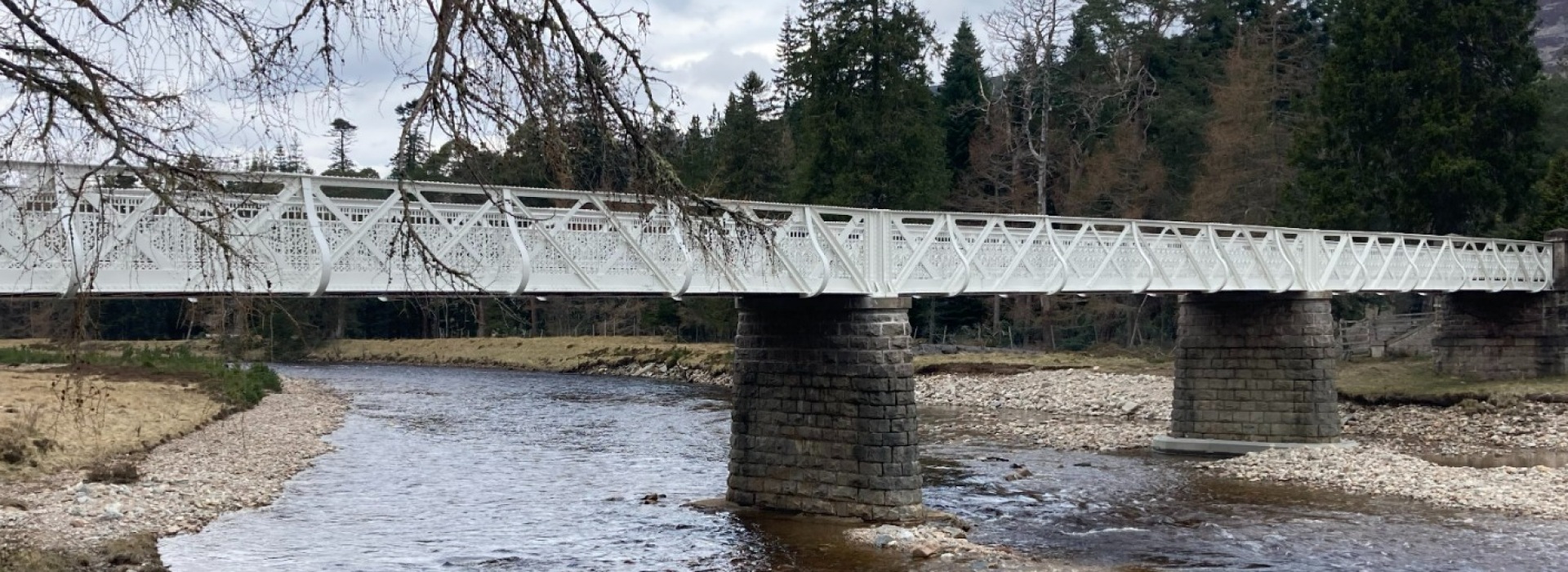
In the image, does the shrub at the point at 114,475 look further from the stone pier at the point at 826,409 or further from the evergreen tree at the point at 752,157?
the evergreen tree at the point at 752,157

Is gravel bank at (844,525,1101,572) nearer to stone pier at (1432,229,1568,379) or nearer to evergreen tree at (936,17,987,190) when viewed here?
stone pier at (1432,229,1568,379)

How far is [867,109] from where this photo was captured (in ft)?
173

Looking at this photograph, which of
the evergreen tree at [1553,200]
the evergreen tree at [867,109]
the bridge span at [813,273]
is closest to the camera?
the bridge span at [813,273]

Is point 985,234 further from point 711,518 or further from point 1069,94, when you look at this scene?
point 1069,94

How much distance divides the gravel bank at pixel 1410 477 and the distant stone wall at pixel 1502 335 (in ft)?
32.2

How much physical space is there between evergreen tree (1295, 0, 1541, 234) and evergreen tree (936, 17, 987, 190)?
830 inches

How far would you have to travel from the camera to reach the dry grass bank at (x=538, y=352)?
58.6 metres

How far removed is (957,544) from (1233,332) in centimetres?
1377

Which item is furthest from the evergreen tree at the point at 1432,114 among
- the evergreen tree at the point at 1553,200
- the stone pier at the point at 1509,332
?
the stone pier at the point at 1509,332

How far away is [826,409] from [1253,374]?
12516 millimetres

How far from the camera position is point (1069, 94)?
66000 mm

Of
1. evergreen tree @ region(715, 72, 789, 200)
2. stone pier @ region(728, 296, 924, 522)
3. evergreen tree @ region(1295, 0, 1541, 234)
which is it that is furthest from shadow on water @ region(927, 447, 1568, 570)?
evergreen tree @ region(715, 72, 789, 200)

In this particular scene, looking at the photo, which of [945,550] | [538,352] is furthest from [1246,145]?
[945,550]

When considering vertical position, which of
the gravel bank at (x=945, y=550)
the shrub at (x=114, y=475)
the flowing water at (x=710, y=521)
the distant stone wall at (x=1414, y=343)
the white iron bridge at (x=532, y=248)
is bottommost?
the flowing water at (x=710, y=521)
